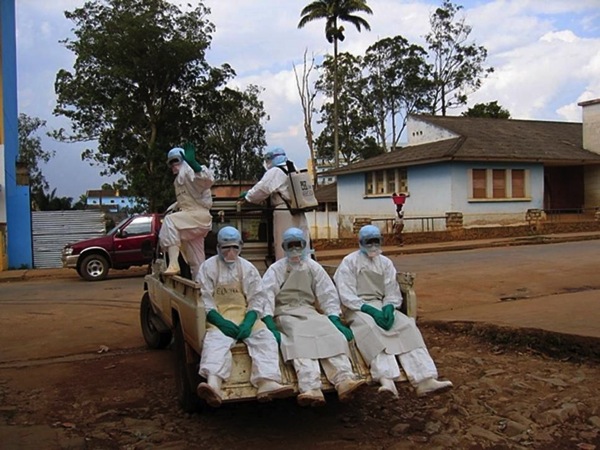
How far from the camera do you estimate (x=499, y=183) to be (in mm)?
27641

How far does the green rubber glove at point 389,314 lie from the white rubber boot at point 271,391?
1014 mm

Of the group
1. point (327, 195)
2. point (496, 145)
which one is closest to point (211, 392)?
point (496, 145)

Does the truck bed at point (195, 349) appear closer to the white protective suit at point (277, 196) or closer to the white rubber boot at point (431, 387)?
the white rubber boot at point (431, 387)

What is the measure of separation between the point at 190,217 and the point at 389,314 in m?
2.98

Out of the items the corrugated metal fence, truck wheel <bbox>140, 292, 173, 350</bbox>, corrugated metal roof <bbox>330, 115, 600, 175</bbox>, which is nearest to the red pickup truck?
the corrugated metal fence

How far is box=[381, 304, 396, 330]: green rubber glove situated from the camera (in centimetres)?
526

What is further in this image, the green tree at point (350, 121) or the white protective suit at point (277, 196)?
the green tree at point (350, 121)

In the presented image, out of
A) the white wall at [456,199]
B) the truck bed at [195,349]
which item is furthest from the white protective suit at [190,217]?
the white wall at [456,199]

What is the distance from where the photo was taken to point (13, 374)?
7.49 m

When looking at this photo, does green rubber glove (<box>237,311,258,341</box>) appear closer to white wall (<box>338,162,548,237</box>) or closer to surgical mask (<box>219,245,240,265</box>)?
surgical mask (<box>219,245,240,265</box>)

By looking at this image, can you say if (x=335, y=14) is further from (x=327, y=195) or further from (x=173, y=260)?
(x=173, y=260)

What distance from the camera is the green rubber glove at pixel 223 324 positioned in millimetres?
5059

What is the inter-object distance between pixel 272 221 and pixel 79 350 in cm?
315

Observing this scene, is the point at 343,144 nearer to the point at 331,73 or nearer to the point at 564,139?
the point at 331,73
